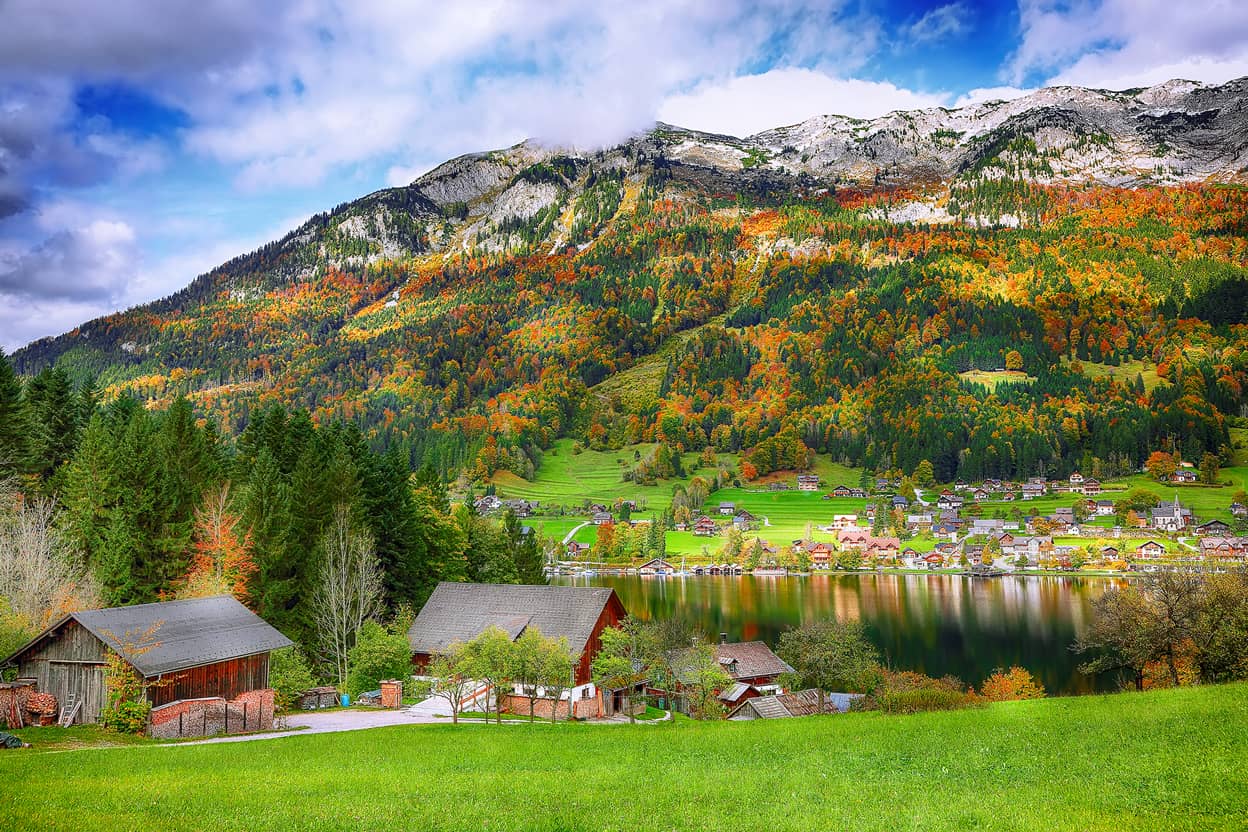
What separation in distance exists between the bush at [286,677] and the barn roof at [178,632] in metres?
1.70

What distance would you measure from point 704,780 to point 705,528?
142 metres

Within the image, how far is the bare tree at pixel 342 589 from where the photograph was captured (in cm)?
4444

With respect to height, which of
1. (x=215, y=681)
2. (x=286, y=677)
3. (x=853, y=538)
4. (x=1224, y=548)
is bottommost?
(x=1224, y=548)

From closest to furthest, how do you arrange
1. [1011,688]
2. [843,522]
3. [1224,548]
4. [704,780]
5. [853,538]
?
[704,780], [1011,688], [1224,548], [853,538], [843,522]

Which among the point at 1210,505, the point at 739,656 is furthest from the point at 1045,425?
the point at 739,656

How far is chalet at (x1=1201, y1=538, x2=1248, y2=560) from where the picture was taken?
11821 cm

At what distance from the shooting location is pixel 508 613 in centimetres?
4728

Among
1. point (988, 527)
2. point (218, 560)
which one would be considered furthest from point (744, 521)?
point (218, 560)

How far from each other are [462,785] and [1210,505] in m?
172

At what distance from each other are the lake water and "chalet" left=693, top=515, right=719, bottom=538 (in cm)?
2405

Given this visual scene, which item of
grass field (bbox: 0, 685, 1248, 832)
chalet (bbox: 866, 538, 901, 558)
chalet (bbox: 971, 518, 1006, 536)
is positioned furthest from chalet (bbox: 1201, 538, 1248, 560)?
grass field (bbox: 0, 685, 1248, 832)

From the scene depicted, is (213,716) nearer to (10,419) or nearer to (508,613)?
(508,613)

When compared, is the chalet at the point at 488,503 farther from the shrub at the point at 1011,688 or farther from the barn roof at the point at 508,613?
the shrub at the point at 1011,688

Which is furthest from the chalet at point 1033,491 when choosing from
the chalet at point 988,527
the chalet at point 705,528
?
the chalet at point 705,528
